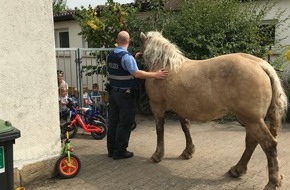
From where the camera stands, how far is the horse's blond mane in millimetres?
4893

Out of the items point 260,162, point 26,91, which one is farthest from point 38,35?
point 260,162

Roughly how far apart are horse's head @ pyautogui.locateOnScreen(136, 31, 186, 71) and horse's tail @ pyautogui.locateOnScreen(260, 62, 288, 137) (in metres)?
1.29

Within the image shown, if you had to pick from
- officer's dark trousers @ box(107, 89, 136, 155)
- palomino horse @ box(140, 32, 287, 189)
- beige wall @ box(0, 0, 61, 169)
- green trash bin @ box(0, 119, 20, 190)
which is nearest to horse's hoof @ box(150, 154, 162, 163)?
officer's dark trousers @ box(107, 89, 136, 155)

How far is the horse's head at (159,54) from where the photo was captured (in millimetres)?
4906

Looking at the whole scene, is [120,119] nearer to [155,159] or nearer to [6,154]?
[155,159]

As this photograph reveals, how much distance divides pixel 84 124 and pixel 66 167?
7.19 ft

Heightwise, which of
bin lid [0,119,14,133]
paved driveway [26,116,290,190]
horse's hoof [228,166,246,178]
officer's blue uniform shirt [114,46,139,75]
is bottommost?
paved driveway [26,116,290,190]

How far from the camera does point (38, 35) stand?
416 centimetres

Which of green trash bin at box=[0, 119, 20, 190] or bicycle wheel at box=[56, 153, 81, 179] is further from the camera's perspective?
bicycle wheel at box=[56, 153, 81, 179]

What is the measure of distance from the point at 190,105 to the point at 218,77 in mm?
584

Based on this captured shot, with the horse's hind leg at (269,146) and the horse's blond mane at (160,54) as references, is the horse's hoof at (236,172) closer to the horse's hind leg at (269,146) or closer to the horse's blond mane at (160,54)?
the horse's hind leg at (269,146)

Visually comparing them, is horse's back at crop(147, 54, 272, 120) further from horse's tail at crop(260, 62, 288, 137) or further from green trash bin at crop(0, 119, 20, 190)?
green trash bin at crop(0, 119, 20, 190)

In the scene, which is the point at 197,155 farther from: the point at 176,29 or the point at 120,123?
the point at 176,29

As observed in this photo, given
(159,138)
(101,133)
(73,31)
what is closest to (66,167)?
(159,138)
